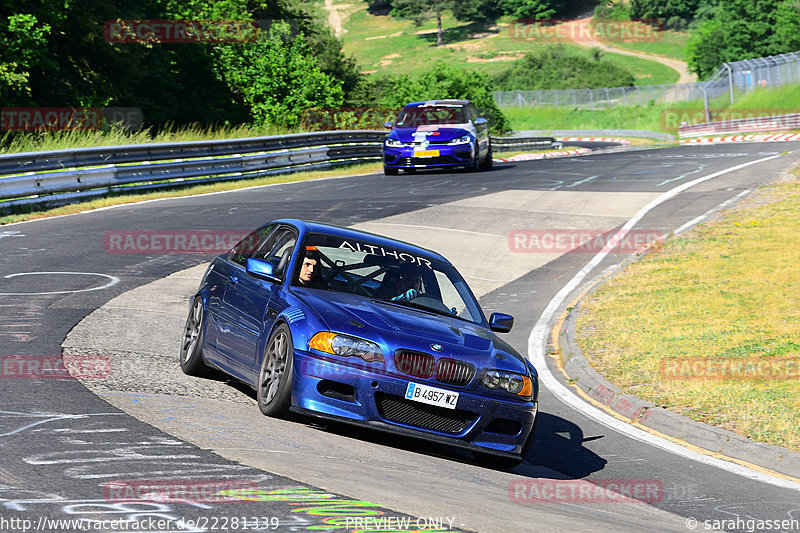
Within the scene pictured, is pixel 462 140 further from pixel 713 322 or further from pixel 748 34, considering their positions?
pixel 748 34

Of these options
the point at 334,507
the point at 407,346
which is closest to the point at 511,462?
the point at 407,346

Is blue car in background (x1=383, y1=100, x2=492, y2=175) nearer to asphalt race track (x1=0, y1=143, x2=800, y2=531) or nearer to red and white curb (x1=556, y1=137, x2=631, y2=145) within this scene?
asphalt race track (x1=0, y1=143, x2=800, y2=531)

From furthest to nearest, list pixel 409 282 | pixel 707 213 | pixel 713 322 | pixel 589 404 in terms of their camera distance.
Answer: pixel 707 213 < pixel 713 322 < pixel 589 404 < pixel 409 282

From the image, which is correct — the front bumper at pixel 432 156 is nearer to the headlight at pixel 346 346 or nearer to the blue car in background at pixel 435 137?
the blue car in background at pixel 435 137

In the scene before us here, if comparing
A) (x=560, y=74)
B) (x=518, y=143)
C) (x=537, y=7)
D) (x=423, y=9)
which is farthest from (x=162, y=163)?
(x=423, y=9)

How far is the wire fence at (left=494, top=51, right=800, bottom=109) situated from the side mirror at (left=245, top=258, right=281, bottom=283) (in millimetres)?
59269

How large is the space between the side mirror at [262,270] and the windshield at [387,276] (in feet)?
0.58

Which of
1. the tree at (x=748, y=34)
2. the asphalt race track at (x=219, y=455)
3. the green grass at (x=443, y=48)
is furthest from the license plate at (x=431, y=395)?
the green grass at (x=443, y=48)

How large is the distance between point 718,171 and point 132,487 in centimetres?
2572

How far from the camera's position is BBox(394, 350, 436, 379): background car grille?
705 centimetres

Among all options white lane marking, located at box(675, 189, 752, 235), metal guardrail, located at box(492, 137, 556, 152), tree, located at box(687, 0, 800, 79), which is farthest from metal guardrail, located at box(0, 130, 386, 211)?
tree, located at box(687, 0, 800, 79)

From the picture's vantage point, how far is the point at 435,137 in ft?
91.8

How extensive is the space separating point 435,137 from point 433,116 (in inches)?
31.0

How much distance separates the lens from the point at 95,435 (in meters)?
6.34
